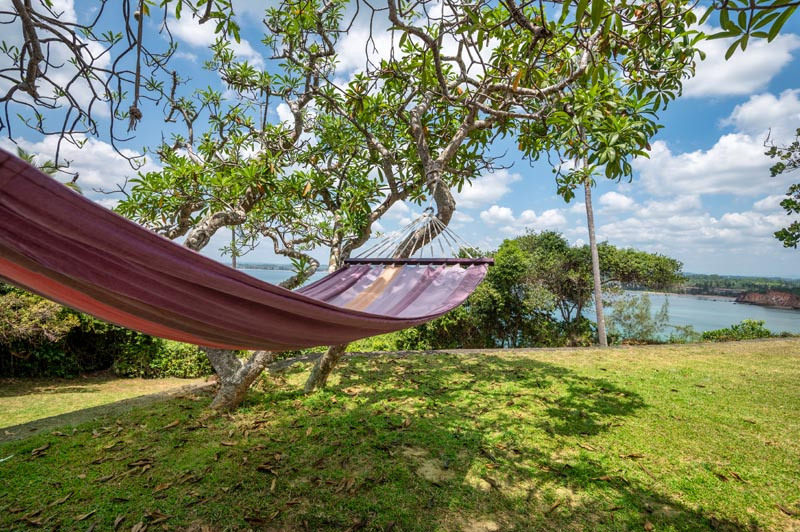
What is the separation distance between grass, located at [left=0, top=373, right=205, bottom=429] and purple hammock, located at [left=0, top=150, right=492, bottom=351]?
2.66 meters

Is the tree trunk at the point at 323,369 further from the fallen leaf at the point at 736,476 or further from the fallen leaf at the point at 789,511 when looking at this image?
the fallen leaf at the point at 789,511

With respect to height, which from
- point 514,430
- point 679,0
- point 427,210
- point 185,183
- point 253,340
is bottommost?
point 514,430

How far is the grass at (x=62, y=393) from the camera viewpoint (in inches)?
122

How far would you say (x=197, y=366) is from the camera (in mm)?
4590

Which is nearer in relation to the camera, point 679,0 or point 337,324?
point 337,324

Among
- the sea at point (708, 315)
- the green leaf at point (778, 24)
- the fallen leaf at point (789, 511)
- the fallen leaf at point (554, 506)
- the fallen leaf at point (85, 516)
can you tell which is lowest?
the fallen leaf at point (789, 511)

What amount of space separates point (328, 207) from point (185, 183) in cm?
116

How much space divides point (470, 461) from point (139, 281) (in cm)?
183

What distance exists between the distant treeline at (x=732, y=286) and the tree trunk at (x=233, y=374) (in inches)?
302

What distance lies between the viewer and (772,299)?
902 centimetres

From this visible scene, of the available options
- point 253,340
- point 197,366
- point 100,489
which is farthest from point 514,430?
point 197,366

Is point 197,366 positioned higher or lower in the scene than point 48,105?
lower

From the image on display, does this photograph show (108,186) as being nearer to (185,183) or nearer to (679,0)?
(185,183)

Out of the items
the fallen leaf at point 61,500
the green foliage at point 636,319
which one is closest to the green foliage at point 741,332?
the green foliage at point 636,319
